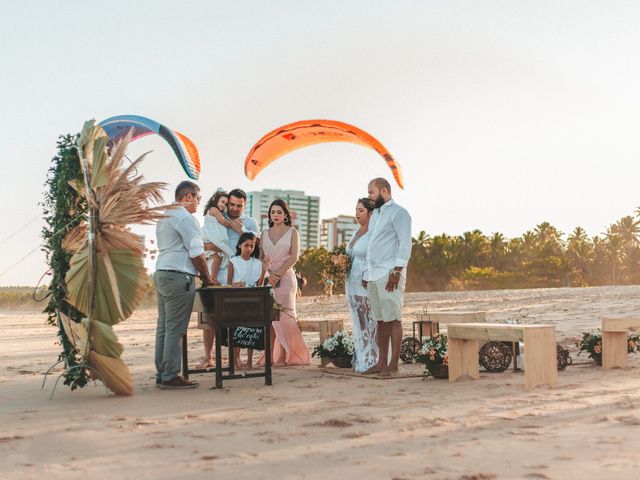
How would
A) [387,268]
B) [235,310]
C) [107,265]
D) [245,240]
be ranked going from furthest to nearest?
[245,240] → [387,268] → [235,310] → [107,265]

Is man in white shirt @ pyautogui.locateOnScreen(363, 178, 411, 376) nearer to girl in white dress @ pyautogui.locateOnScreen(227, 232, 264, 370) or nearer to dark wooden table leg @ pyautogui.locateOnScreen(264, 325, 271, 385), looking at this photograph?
dark wooden table leg @ pyautogui.locateOnScreen(264, 325, 271, 385)

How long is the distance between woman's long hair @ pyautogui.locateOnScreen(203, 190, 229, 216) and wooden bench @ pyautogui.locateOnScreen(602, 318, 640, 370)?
480cm

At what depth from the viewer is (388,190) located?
28.7ft

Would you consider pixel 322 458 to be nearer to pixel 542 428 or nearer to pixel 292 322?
pixel 542 428

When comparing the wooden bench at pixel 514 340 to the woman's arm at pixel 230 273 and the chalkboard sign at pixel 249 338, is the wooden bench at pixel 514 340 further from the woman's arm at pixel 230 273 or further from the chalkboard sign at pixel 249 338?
the woman's arm at pixel 230 273

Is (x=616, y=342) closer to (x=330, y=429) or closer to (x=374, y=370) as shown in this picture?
(x=374, y=370)

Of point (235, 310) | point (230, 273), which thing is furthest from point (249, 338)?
point (235, 310)

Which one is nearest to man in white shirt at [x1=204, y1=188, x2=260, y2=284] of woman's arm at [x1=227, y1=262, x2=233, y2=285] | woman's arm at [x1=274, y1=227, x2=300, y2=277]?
woman's arm at [x1=227, y1=262, x2=233, y2=285]

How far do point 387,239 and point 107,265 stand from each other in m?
2.97

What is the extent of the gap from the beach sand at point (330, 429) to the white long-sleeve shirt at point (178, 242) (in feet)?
3.93

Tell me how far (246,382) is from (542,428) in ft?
12.3

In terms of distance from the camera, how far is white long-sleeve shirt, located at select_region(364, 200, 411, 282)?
8.48m

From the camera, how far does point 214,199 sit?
32.3ft

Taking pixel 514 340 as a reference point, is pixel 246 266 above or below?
above
